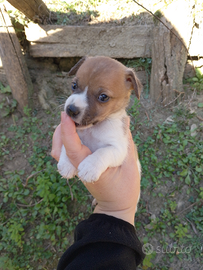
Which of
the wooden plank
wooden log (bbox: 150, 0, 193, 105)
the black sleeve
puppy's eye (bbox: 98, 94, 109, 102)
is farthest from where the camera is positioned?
the wooden plank

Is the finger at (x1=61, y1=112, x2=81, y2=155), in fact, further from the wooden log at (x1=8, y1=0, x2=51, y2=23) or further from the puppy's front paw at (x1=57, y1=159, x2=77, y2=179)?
the wooden log at (x1=8, y1=0, x2=51, y2=23)

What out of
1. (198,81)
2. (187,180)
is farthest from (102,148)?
(198,81)

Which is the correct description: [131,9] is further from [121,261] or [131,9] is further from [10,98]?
[121,261]

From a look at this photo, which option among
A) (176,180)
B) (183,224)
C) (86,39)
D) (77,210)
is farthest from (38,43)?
(183,224)

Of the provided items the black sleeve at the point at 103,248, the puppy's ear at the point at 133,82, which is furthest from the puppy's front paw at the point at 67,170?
the puppy's ear at the point at 133,82

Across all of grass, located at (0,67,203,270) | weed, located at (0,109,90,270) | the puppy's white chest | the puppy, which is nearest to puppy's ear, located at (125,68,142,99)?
the puppy

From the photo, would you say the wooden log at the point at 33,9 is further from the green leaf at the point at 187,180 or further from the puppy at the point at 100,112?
the green leaf at the point at 187,180

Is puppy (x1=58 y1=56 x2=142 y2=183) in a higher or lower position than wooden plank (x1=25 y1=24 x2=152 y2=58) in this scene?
lower
